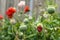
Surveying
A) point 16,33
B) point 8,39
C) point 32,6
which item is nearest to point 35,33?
point 16,33

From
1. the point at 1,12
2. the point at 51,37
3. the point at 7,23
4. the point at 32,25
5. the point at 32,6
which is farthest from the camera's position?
the point at 1,12

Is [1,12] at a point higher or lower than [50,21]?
lower

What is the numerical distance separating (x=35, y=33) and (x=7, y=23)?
0.38 m

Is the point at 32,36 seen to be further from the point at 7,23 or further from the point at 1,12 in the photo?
the point at 1,12

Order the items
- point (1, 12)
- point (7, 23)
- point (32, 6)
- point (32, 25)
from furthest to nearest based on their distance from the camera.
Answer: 1. point (1, 12)
2. point (32, 6)
3. point (7, 23)
4. point (32, 25)

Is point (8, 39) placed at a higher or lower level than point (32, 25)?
lower

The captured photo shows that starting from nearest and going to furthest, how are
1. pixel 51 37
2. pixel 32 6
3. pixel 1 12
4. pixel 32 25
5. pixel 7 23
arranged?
pixel 51 37, pixel 32 25, pixel 7 23, pixel 32 6, pixel 1 12

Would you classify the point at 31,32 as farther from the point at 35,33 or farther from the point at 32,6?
the point at 32,6

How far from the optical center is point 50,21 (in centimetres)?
148

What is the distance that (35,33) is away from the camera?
4.71ft

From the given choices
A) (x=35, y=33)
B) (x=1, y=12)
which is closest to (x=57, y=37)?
(x=35, y=33)

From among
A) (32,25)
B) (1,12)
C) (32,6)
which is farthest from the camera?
(1,12)

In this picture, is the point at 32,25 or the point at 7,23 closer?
the point at 32,25

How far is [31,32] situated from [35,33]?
91 millimetres
